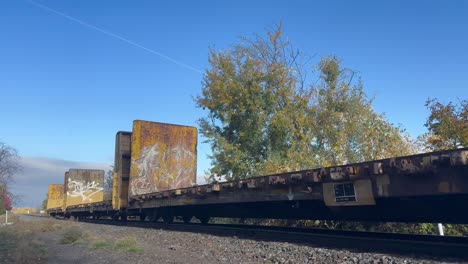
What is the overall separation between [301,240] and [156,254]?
309 centimetres

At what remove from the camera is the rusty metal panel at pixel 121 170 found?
53.3 ft

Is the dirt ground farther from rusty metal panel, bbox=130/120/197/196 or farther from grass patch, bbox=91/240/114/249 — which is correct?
rusty metal panel, bbox=130/120/197/196

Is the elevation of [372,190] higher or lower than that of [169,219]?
higher

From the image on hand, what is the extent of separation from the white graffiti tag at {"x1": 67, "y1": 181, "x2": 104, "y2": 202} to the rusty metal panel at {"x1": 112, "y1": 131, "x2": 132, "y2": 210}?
18.8 m

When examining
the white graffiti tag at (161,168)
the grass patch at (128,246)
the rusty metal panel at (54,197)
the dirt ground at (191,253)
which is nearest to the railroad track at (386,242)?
the dirt ground at (191,253)

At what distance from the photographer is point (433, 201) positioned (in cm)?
654

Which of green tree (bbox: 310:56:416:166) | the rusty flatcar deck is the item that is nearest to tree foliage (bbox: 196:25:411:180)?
green tree (bbox: 310:56:416:166)

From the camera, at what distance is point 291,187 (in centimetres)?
815

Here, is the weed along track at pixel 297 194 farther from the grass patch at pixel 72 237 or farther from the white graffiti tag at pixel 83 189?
the white graffiti tag at pixel 83 189

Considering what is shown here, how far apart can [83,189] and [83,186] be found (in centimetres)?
27

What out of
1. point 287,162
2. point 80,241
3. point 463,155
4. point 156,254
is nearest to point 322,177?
point 463,155

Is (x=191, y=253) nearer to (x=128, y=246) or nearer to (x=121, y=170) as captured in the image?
(x=128, y=246)

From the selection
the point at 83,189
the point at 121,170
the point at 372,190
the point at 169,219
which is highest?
the point at 83,189

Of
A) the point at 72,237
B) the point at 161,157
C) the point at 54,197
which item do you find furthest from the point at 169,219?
the point at 54,197
